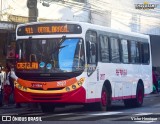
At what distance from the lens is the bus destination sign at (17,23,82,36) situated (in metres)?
18.7

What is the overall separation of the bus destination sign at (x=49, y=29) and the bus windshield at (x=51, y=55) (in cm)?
29

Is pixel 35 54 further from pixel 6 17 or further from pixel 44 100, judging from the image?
pixel 6 17

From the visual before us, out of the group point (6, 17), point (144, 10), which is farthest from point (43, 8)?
point (144, 10)

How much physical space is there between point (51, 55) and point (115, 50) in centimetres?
356

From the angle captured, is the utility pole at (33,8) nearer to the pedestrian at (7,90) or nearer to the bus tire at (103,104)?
the pedestrian at (7,90)

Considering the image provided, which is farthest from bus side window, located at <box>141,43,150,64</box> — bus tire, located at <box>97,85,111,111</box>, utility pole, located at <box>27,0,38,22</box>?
utility pole, located at <box>27,0,38,22</box>

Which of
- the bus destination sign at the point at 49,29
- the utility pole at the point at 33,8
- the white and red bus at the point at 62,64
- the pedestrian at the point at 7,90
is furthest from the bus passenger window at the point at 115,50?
the pedestrian at the point at 7,90

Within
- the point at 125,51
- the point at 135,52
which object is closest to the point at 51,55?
the point at 125,51

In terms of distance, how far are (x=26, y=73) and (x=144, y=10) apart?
22.4 meters

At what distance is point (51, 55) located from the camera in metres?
18.6

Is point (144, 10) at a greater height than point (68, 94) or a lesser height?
greater

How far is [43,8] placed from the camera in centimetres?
2923

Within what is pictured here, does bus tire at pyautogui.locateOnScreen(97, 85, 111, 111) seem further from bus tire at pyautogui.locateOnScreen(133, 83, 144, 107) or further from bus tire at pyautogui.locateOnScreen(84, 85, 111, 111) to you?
bus tire at pyautogui.locateOnScreen(133, 83, 144, 107)

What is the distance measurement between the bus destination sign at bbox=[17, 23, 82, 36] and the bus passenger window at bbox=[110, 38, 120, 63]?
2.70 metres
